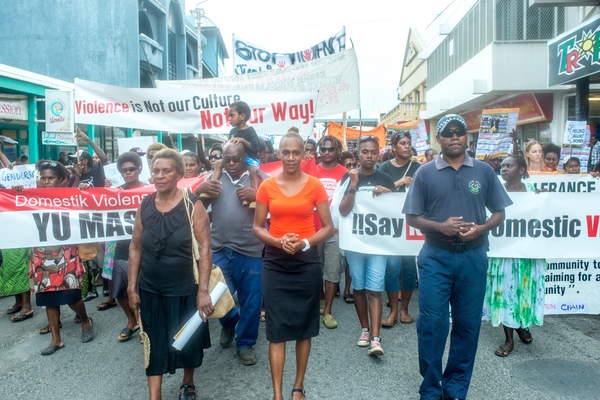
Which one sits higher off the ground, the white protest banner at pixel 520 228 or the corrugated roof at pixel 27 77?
the corrugated roof at pixel 27 77

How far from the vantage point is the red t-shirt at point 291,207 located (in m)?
3.91

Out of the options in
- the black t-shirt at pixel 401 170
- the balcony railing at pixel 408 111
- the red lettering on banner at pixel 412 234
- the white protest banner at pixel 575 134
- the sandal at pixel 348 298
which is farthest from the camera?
the balcony railing at pixel 408 111

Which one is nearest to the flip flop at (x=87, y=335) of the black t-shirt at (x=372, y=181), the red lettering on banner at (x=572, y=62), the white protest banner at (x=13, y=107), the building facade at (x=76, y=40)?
the black t-shirt at (x=372, y=181)

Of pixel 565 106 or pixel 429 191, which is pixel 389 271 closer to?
pixel 429 191

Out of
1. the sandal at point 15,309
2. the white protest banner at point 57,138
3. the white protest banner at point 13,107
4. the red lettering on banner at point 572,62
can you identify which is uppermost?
the red lettering on banner at point 572,62

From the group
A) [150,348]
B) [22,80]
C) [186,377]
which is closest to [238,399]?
[186,377]

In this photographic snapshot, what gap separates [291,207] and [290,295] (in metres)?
0.61

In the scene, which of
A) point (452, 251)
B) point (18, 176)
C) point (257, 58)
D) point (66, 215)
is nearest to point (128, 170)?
point (66, 215)

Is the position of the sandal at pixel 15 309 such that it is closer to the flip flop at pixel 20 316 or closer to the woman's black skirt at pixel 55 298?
the flip flop at pixel 20 316

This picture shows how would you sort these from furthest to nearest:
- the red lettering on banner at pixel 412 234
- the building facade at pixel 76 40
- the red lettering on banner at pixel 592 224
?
1. the building facade at pixel 76 40
2. the red lettering on banner at pixel 412 234
3. the red lettering on banner at pixel 592 224

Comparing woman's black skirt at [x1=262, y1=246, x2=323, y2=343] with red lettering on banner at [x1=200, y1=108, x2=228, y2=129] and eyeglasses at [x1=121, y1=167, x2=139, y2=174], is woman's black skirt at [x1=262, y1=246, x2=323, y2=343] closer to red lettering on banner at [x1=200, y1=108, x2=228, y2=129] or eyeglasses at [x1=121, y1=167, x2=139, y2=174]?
eyeglasses at [x1=121, y1=167, x2=139, y2=174]

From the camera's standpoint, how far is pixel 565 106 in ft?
59.9

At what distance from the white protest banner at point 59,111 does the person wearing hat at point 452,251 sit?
6.76m

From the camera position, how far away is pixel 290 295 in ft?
12.9
